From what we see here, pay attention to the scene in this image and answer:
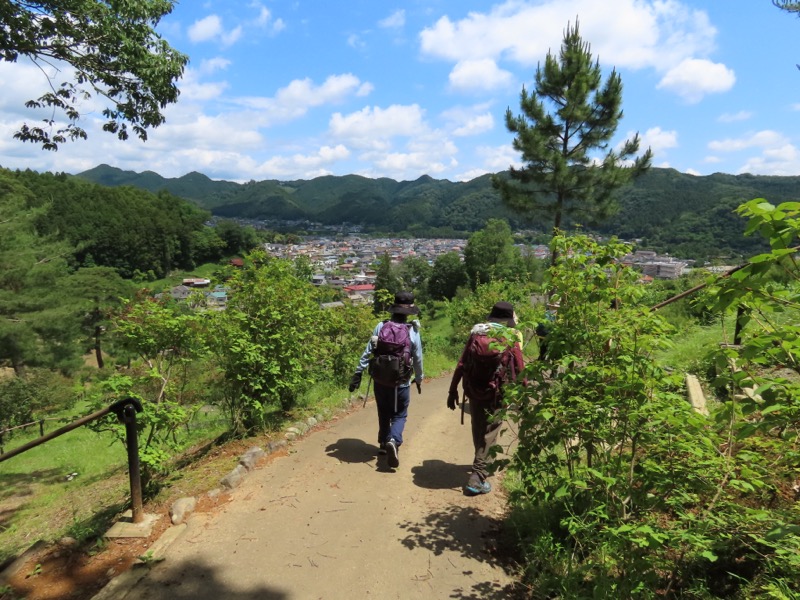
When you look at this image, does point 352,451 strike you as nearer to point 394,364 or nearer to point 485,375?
point 394,364

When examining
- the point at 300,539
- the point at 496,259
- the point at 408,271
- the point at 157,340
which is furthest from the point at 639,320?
the point at 408,271

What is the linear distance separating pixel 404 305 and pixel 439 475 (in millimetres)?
1744

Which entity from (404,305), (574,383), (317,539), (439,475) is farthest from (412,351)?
(574,383)

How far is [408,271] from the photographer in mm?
56844

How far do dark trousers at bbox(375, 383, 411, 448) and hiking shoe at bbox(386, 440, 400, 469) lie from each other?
0.05 m

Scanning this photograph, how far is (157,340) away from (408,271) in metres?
53.0

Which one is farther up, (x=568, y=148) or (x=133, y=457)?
(x=568, y=148)

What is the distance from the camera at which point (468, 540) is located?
10.8ft

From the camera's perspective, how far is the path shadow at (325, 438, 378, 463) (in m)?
4.69

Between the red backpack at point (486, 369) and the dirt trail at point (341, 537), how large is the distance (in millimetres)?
1010

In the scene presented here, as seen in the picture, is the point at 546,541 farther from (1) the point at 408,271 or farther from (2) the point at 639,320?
(1) the point at 408,271

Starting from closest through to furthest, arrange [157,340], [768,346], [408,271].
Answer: [768,346] < [157,340] < [408,271]

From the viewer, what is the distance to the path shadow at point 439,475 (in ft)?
13.6

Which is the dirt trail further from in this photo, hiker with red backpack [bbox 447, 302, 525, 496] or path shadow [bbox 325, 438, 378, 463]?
hiker with red backpack [bbox 447, 302, 525, 496]
